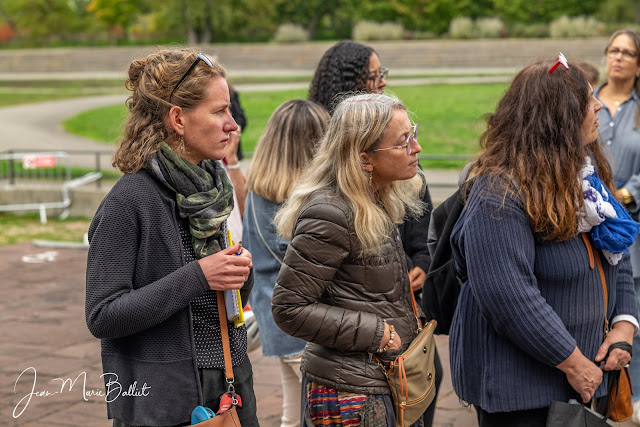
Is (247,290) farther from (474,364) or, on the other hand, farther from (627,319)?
(627,319)

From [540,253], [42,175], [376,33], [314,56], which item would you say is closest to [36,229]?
[42,175]

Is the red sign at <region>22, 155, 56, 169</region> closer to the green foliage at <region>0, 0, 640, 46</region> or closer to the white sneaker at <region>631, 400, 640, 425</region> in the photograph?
the white sneaker at <region>631, 400, 640, 425</region>

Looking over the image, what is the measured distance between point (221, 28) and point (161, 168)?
63437 mm

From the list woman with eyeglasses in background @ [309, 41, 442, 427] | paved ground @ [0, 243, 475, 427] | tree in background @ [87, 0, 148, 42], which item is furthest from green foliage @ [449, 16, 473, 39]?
woman with eyeglasses in background @ [309, 41, 442, 427]

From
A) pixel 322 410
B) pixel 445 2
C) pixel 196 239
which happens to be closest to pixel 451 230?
pixel 322 410

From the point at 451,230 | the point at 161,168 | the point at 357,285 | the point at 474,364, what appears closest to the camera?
the point at 161,168

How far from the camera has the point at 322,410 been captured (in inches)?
110

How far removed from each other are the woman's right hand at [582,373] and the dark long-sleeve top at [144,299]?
1.33 metres

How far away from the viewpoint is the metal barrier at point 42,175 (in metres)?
12.1

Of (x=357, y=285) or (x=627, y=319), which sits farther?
(x=627, y=319)

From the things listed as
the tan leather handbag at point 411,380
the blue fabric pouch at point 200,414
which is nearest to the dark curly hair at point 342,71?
the tan leather handbag at point 411,380

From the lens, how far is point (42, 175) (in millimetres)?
14234

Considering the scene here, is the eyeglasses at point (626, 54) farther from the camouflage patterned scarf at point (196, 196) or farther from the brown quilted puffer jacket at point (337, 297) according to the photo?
the camouflage patterned scarf at point (196, 196)

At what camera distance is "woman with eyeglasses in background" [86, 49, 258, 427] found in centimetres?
238
